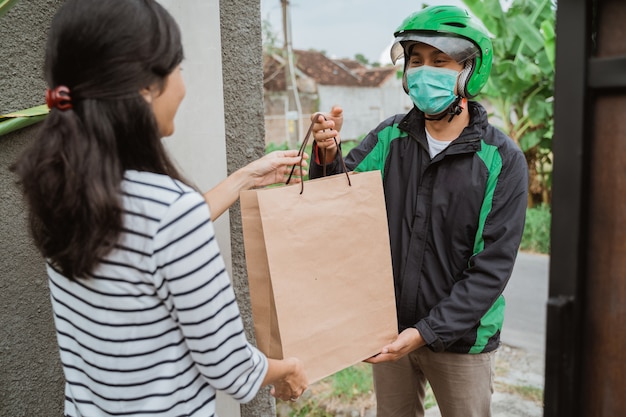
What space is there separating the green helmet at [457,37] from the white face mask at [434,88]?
0.04 meters

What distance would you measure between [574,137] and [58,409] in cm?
202

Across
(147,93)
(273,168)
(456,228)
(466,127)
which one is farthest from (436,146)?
(147,93)

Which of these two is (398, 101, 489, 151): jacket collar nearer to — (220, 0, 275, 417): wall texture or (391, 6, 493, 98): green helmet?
(391, 6, 493, 98): green helmet

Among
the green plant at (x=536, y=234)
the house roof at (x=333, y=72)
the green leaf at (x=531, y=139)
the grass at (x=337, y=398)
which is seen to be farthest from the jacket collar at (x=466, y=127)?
the house roof at (x=333, y=72)

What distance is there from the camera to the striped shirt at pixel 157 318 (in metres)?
1.02

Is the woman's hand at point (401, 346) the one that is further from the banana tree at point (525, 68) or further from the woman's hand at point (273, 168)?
the banana tree at point (525, 68)

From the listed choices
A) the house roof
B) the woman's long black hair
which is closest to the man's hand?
the woman's long black hair

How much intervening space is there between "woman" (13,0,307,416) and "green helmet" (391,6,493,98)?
3.06 ft

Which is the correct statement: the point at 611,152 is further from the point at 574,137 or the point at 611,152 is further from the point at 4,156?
the point at 4,156

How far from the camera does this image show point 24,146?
1941 millimetres

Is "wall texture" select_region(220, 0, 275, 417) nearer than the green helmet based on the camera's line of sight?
No

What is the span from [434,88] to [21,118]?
136 centimetres

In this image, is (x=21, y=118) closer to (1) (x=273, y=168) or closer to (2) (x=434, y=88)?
(1) (x=273, y=168)

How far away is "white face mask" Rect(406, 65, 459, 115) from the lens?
1.79 metres
